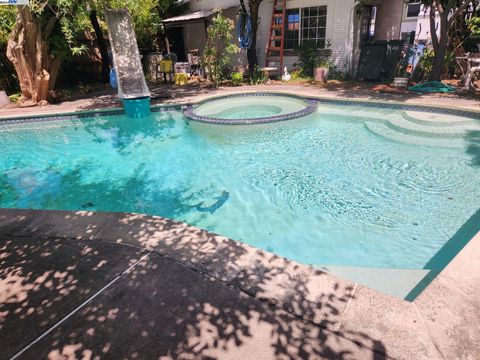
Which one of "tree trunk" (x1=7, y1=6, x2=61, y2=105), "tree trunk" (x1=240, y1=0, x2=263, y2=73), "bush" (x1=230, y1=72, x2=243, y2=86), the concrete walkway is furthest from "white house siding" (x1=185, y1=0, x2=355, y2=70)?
"tree trunk" (x1=7, y1=6, x2=61, y2=105)

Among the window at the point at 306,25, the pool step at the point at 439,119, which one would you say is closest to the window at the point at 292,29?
the window at the point at 306,25

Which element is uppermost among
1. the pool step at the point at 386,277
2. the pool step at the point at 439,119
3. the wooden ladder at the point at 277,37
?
the wooden ladder at the point at 277,37

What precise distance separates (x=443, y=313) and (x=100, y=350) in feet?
8.19

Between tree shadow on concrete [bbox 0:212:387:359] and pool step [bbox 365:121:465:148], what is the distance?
5843 mm

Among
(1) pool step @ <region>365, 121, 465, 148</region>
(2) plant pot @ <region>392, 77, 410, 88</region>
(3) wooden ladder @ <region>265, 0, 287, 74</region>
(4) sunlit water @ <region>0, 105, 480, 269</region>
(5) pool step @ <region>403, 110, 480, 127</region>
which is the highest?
(3) wooden ladder @ <region>265, 0, 287, 74</region>

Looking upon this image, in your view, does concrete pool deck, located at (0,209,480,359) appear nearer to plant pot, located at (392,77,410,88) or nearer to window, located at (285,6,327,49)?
plant pot, located at (392,77,410,88)

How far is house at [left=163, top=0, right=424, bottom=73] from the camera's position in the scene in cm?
1252

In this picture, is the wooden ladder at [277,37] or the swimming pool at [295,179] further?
the wooden ladder at [277,37]

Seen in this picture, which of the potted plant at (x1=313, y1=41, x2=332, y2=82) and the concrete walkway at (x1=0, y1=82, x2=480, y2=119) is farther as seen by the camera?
the potted plant at (x1=313, y1=41, x2=332, y2=82)

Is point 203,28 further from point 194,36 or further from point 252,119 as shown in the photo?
point 252,119

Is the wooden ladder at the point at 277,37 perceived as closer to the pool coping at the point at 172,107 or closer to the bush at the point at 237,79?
the bush at the point at 237,79

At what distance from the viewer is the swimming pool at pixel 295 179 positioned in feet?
14.1

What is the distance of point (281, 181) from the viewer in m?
5.89

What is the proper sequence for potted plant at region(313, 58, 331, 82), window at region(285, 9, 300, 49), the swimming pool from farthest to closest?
1. window at region(285, 9, 300, 49)
2. potted plant at region(313, 58, 331, 82)
3. the swimming pool
